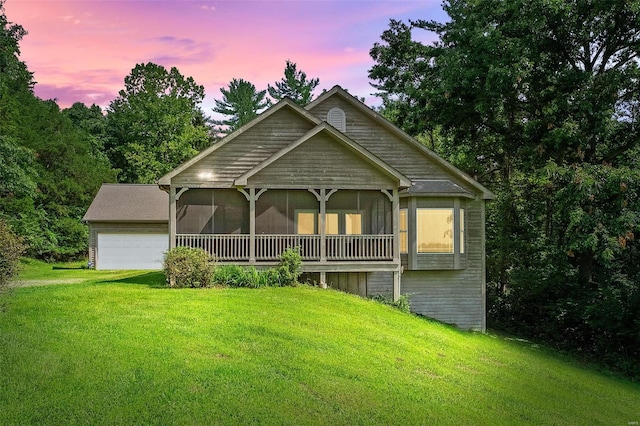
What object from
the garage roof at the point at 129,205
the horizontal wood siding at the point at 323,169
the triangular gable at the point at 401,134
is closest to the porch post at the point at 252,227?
the horizontal wood siding at the point at 323,169

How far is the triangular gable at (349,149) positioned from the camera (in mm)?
17109

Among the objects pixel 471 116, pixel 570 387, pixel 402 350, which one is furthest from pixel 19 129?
pixel 570 387

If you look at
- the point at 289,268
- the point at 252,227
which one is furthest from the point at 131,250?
the point at 289,268

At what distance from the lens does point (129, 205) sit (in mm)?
30031

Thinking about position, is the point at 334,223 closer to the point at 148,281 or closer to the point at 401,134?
the point at 401,134

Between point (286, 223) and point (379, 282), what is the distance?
144 inches

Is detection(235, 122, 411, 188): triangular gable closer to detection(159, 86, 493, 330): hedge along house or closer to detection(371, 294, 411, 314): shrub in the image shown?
detection(159, 86, 493, 330): hedge along house

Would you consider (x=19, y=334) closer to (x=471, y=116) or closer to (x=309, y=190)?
(x=309, y=190)

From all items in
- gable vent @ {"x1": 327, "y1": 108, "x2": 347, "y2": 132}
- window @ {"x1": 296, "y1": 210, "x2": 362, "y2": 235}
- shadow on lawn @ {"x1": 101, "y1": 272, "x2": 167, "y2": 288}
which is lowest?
shadow on lawn @ {"x1": 101, "y1": 272, "x2": 167, "y2": 288}

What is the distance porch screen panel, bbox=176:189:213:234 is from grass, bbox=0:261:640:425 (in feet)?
10.6

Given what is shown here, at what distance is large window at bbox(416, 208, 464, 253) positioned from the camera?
18.8 meters

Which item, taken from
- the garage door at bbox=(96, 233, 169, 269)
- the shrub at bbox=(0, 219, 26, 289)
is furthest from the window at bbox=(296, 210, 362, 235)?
the garage door at bbox=(96, 233, 169, 269)

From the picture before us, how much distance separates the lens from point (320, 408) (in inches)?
307

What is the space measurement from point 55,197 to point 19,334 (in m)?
28.0
